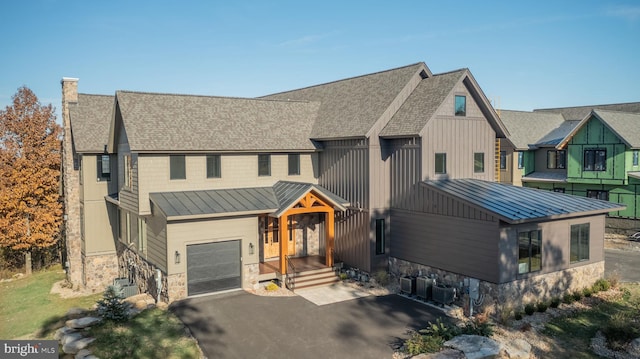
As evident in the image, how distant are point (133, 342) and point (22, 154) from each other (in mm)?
21112

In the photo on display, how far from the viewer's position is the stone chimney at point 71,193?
90.3ft

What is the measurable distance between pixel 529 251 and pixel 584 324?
3.01 metres

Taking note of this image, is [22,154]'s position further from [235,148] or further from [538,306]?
[538,306]

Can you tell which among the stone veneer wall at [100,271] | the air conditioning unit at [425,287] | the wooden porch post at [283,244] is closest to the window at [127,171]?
the stone veneer wall at [100,271]

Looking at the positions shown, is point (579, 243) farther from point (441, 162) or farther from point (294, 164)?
point (294, 164)

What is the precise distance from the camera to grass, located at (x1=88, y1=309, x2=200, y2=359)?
14094mm

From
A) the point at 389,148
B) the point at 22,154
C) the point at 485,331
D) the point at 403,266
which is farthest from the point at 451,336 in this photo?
the point at 22,154

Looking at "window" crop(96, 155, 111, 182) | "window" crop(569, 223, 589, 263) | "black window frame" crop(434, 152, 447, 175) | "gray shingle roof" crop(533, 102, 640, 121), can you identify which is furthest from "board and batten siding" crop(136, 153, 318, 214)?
"gray shingle roof" crop(533, 102, 640, 121)

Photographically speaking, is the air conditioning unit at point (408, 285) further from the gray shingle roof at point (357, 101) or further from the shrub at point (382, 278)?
the gray shingle roof at point (357, 101)

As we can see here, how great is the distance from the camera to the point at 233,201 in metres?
21.1

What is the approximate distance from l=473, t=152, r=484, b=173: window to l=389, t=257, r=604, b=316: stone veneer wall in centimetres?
558

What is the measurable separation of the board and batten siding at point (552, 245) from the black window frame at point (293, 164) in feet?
36.0

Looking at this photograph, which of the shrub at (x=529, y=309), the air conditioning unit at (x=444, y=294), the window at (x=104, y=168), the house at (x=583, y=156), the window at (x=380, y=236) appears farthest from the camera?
the house at (x=583, y=156)

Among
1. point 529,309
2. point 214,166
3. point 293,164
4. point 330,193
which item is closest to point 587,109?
point 330,193
